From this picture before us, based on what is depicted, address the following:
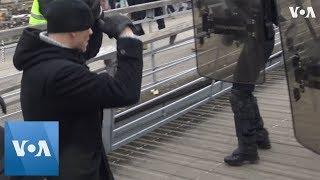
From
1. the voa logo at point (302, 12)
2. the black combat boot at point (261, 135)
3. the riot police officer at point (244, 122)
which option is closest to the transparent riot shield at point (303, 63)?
the voa logo at point (302, 12)

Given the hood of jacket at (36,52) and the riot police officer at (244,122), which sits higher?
the hood of jacket at (36,52)

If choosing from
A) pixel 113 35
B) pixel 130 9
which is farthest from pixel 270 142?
pixel 113 35

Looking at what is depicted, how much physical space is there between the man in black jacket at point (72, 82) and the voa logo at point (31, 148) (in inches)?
7.9

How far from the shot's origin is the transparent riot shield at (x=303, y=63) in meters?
2.59

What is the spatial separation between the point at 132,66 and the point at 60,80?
1.05 ft

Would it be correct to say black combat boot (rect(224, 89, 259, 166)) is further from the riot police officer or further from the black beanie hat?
the black beanie hat

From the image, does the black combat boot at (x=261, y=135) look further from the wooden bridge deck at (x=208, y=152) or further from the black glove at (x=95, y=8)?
the black glove at (x=95, y=8)

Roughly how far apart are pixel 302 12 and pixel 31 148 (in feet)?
4.75

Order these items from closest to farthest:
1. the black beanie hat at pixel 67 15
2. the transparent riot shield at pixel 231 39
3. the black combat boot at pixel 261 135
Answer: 1. the black beanie hat at pixel 67 15
2. the transparent riot shield at pixel 231 39
3. the black combat boot at pixel 261 135

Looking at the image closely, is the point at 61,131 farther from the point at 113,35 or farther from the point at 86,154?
the point at 113,35

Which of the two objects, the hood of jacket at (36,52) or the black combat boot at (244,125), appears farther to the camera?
Answer: the black combat boot at (244,125)

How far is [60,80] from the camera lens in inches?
83.0

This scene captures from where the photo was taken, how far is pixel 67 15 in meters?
2.11

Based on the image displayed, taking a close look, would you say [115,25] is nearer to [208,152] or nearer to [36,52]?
[36,52]
